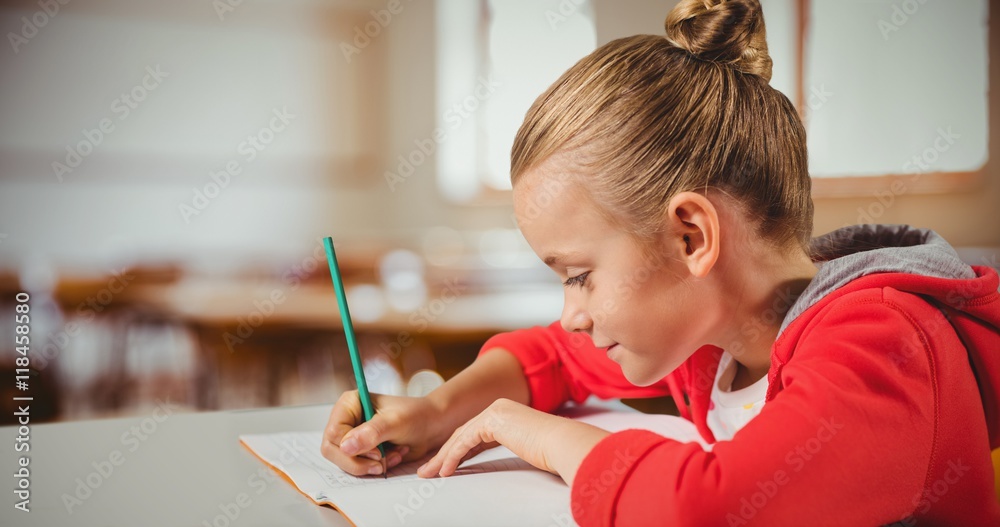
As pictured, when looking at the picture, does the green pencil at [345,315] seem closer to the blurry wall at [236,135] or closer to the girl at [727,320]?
the girl at [727,320]

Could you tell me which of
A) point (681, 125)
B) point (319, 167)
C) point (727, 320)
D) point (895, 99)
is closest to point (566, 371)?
point (727, 320)

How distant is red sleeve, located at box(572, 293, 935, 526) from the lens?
1.55 feet

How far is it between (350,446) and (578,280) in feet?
0.76

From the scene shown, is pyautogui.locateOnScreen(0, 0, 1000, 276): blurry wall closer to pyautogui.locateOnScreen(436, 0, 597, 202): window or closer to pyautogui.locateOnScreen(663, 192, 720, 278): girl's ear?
pyautogui.locateOnScreen(436, 0, 597, 202): window

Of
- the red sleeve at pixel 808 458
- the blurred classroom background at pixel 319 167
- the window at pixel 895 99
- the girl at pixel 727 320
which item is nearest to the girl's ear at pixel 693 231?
the girl at pixel 727 320

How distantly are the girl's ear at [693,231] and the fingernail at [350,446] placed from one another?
0.30 metres

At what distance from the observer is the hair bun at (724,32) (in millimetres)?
670

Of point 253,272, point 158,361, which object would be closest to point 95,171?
point 253,272

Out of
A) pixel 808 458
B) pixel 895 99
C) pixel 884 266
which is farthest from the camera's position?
pixel 895 99

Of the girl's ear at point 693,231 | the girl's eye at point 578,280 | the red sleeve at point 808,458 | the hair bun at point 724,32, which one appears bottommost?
the red sleeve at point 808,458

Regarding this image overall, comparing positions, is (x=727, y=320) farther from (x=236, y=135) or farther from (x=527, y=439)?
(x=236, y=135)

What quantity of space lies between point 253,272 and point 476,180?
3.17 ft

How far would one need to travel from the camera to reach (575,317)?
68 centimetres

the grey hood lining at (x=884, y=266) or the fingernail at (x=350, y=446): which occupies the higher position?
the grey hood lining at (x=884, y=266)
